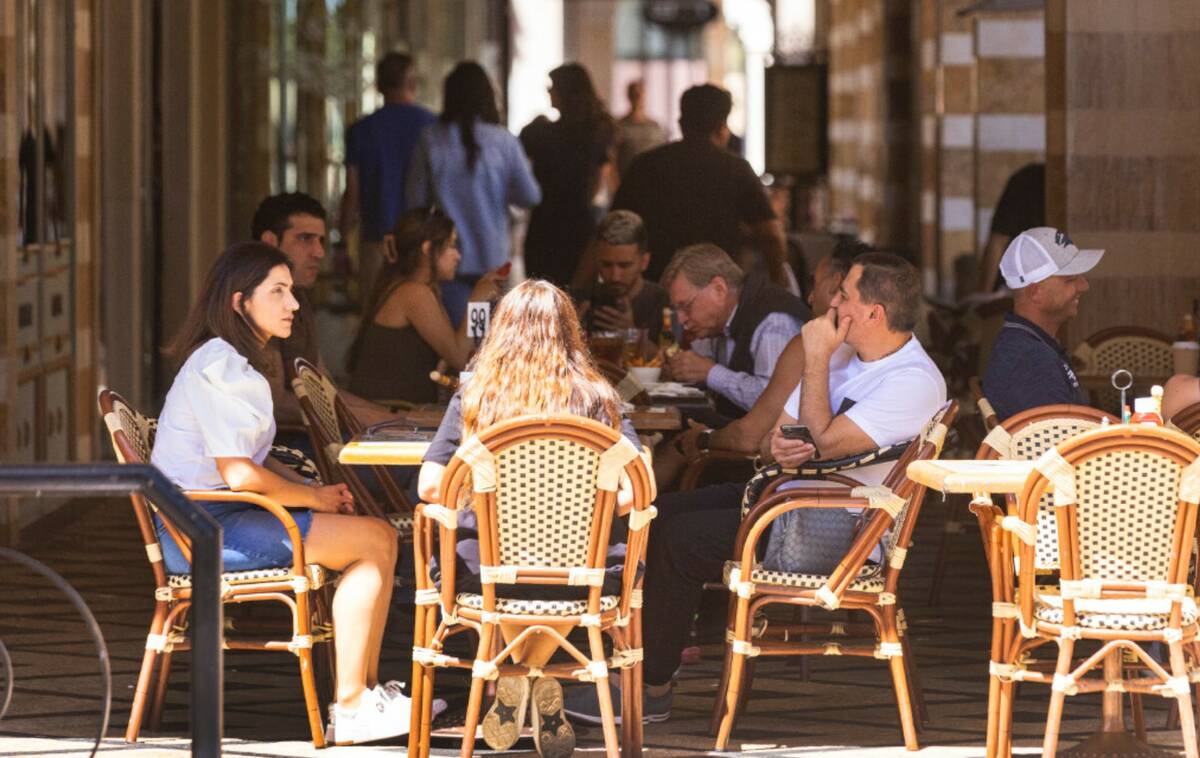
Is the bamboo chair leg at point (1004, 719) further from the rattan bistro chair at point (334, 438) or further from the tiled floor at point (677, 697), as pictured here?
the rattan bistro chair at point (334, 438)

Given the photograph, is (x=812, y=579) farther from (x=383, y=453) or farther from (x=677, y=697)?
(x=383, y=453)

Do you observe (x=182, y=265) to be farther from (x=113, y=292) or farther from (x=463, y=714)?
(x=463, y=714)

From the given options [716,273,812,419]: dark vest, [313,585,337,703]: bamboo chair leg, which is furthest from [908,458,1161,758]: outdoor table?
[716,273,812,419]: dark vest

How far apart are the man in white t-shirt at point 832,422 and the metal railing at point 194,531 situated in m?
1.67

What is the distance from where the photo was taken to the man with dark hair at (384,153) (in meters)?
9.93

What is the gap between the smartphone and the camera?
5.18m

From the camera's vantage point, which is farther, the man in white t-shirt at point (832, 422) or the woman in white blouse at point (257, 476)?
the man in white t-shirt at point (832, 422)

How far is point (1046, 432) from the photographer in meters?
5.00

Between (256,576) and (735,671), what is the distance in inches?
43.0

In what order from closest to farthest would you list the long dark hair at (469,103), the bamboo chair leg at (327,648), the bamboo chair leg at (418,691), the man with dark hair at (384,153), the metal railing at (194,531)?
the metal railing at (194,531), the bamboo chair leg at (418,691), the bamboo chair leg at (327,648), the long dark hair at (469,103), the man with dark hair at (384,153)

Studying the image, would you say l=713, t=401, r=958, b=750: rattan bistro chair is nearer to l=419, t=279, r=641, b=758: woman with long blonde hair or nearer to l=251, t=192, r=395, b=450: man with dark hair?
l=419, t=279, r=641, b=758: woman with long blonde hair

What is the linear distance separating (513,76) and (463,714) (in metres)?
26.8

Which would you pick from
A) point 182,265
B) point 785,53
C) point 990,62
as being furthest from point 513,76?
point 182,265

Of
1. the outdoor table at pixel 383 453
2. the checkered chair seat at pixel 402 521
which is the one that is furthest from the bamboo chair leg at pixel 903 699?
the checkered chair seat at pixel 402 521
